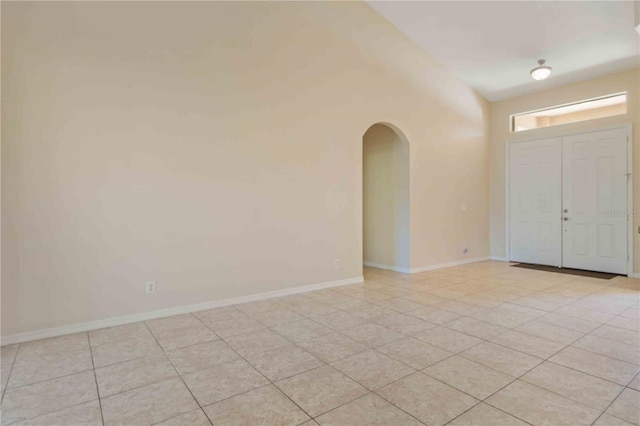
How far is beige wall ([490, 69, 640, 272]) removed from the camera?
514 cm

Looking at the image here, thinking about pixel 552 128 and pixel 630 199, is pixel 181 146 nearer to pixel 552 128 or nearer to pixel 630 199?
pixel 552 128

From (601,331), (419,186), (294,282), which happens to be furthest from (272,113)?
(601,331)

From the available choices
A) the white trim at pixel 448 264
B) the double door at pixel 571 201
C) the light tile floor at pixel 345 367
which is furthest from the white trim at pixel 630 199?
the white trim at pixel 448 264

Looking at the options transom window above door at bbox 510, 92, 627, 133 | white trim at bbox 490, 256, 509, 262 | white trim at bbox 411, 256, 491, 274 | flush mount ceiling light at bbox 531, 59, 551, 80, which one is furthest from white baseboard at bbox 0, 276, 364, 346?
transom window above door at bbox 510, 92, 627, 133

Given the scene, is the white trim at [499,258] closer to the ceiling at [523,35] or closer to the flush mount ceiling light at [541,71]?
the ceiling at [523,35]

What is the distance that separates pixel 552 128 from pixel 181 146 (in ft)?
20.6

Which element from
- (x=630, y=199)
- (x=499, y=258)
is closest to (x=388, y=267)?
(x=499, y=258)

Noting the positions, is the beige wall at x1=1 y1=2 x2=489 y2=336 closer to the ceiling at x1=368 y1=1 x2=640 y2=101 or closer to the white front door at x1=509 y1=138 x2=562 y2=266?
the ceiling at x1=368 y1=1 x2=640 y2=101

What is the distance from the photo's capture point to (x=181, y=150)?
346cm

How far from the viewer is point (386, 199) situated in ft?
19.4

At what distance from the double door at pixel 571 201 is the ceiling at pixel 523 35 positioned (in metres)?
1.18

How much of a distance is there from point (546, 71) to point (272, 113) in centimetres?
425

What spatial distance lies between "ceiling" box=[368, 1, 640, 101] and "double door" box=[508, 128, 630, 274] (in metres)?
1.18

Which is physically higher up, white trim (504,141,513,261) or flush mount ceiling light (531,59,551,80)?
flush mount ceiling light (531,59,551,80)
